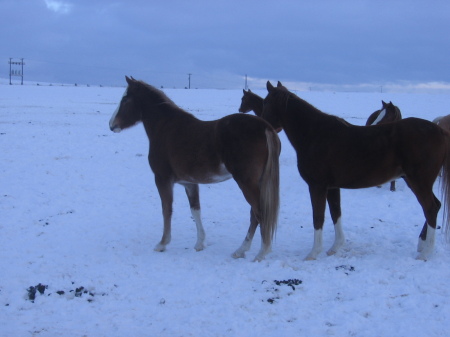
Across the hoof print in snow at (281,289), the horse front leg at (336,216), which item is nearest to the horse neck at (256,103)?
the horse front leg at (336,216)

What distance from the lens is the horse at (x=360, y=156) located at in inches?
215

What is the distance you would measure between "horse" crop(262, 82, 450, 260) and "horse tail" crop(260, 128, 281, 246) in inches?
16.8

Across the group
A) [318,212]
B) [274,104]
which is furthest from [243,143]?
[318,212]

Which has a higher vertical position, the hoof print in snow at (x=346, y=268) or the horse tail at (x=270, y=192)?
the horse tail at (x=270, y=192)

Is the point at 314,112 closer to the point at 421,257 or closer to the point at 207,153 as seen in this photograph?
the point at 207,153

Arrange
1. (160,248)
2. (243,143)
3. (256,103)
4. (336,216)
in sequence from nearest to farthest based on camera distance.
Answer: (243,143)
(336,216)
(160,248)
(256,103)

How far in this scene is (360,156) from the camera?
18.7 feet

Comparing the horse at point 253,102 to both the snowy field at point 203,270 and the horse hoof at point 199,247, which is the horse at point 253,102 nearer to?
the snowy field at point 203,270

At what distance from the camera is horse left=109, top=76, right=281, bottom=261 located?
5840 mm

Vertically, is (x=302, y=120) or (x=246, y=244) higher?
(x=302, y=120)

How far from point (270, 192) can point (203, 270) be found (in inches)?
51.7

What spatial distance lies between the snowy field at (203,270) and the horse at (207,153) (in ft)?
A: 2.12

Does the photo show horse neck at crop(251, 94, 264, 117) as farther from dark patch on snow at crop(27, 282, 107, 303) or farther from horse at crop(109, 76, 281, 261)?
dark patch on snow at crop(27, 282, 107, 303)

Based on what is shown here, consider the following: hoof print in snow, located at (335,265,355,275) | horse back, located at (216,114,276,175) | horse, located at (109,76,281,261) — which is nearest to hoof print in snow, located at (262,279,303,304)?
hoof print in snow, located at (335,265,355,275)
